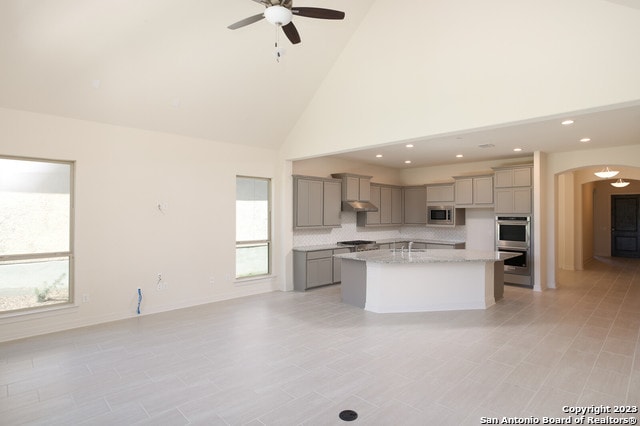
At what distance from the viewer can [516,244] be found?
24.3ft

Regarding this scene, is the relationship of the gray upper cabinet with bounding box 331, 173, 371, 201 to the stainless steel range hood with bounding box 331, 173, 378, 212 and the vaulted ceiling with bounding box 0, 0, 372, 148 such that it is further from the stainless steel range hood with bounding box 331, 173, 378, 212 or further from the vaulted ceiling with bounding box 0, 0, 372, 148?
the vaulted ceiling with bounding box 0, 0, 372, 148

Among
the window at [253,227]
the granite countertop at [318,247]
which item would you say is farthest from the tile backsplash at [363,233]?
the window at [253,227]

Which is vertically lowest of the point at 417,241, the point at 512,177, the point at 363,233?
the point at 417,241

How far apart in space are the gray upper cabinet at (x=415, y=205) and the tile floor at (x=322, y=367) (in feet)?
13.7

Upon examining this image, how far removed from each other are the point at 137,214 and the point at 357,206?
463 cm

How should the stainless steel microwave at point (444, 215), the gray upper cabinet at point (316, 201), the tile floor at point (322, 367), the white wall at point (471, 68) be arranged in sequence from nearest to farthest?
the tile floor at point (322, 367)
the white wall at point (471, 68)
the gray upper cabinet at point (316, 201)
the stainless steel microwave at point (444, 215)

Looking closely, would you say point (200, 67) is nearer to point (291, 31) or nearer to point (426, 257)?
point (291, 31)

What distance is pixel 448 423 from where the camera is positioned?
2.58 m

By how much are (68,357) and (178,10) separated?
400 centimetres

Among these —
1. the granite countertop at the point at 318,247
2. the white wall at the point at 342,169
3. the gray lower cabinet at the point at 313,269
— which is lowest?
the gray lower cabinet at the point at 313,269

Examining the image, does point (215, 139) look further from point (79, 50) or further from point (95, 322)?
point (95, 322)

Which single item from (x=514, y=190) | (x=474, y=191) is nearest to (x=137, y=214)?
(x=474, y=191)

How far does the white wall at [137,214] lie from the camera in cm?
464

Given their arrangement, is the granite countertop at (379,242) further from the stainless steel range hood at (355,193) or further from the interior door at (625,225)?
the interior door at (625,225)
